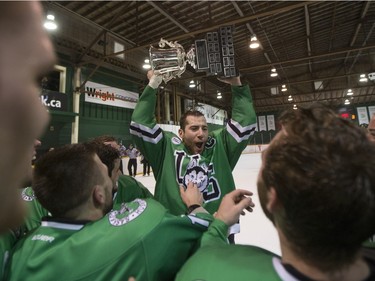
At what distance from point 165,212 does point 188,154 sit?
0.86 m

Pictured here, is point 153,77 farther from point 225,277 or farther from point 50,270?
point 225,277

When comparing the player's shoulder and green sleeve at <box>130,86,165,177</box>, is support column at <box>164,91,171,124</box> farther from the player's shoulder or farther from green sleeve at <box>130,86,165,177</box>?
the player's shoulder

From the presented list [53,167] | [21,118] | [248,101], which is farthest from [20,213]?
[248,101]

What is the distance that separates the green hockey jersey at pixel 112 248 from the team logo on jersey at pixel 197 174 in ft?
2.27

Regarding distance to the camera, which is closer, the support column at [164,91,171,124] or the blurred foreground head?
the blurred foreground head

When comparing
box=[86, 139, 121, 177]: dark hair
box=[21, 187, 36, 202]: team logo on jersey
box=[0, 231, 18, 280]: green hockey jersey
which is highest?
box=[86, 139, 121, 177]: dark hair

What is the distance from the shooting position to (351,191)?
19.0 inches

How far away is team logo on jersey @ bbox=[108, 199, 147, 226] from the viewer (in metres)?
0.83

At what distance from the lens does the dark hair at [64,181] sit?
3.03ft

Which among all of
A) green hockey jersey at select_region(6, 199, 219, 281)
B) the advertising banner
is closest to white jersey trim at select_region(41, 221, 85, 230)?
green hockey jersey at select_region(6, 199, 219, 281)

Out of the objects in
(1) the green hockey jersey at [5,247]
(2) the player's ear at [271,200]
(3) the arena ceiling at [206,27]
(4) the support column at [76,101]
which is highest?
(3) the arena ceiling at [206,27]

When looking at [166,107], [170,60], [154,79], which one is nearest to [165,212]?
[154,79]

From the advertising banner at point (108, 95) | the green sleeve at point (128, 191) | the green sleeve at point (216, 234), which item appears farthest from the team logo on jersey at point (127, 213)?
the advertising banner at point (108, 95)

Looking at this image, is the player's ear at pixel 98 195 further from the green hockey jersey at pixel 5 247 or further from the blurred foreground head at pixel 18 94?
the blurred foreground head at pixel 18 94
